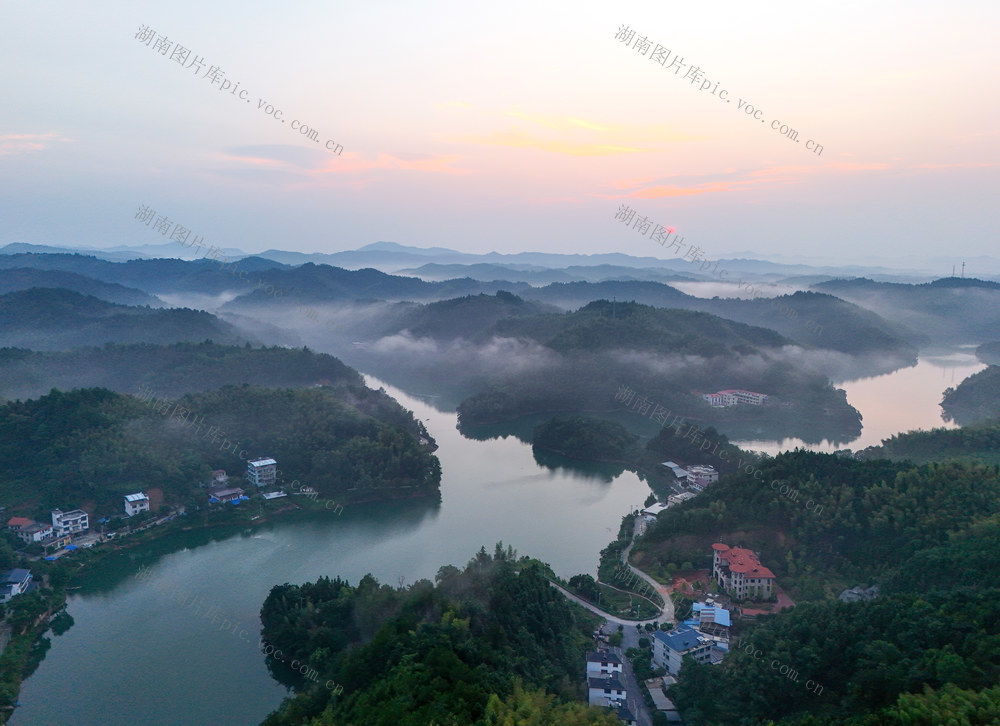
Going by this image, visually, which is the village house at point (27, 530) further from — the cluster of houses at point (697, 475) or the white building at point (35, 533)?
the cluster of houses at point (697, 475)

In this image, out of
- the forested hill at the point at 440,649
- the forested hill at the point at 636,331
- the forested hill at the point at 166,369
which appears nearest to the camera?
the forested hill at the point at 440,649

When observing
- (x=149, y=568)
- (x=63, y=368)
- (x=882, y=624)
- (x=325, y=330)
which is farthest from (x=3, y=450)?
(x=325, y=330)

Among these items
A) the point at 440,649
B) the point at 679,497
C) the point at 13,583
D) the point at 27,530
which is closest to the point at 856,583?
the point at 679,497

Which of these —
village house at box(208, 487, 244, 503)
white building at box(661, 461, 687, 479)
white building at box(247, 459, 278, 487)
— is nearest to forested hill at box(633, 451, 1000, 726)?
white building at box(661, 461, 687, 479)

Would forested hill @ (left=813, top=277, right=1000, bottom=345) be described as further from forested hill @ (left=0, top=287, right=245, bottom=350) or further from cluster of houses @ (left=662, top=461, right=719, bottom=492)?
forested hill @ (left=0, top=287, right=245, bottom=350)

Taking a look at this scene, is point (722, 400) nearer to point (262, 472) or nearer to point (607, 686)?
Result: point (262, 472)

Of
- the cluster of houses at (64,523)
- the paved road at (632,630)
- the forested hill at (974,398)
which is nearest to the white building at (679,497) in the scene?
the paved road at (632,630)

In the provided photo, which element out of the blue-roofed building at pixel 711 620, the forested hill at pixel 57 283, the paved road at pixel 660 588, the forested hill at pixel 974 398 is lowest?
the forested hill at pixel 974 398

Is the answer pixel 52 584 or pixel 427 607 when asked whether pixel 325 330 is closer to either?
pixel 52 584
